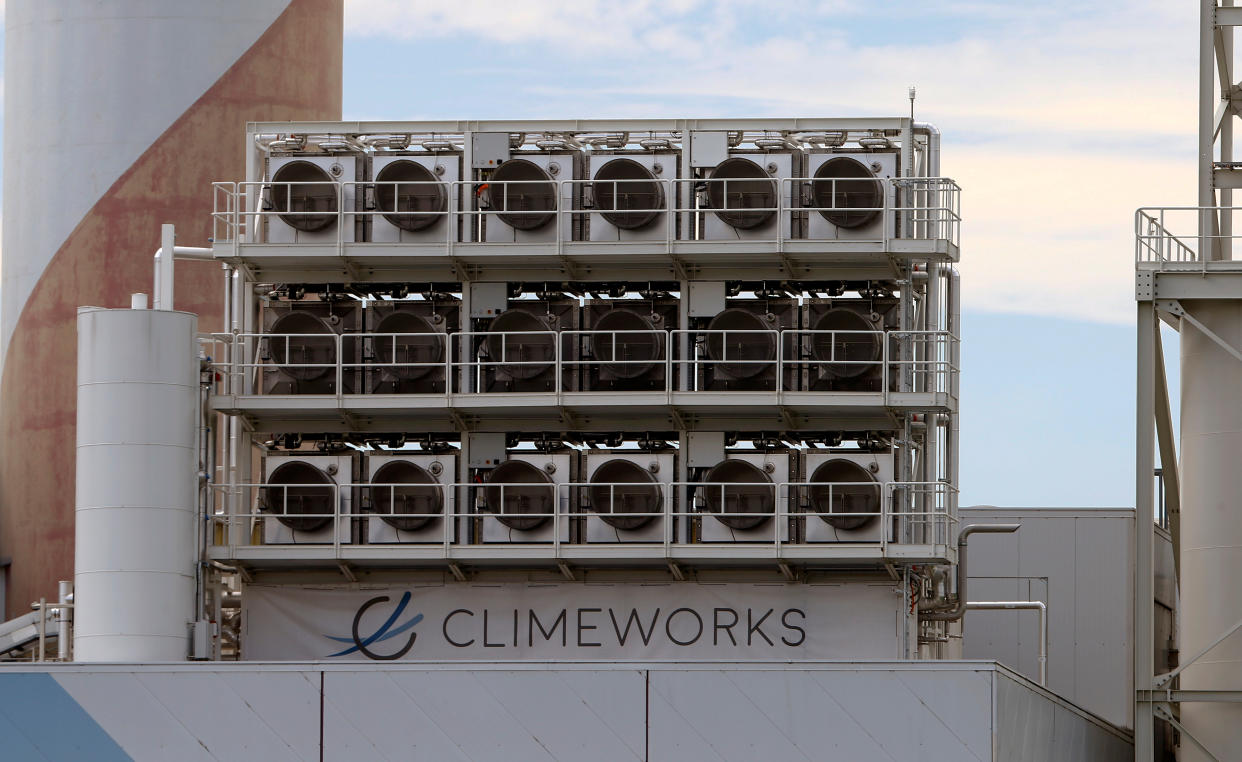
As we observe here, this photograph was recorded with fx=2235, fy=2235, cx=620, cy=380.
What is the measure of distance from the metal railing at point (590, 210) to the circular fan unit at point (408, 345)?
140cm

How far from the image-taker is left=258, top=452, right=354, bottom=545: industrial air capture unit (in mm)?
37906

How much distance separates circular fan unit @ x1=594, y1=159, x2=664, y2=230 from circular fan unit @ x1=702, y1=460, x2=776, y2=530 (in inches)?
173

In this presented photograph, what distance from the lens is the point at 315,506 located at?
38125mm

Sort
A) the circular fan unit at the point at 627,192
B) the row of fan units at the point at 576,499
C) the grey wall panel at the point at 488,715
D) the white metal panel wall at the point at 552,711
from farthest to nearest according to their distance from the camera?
the circular fan unit at the point at 627,192 < the row of fan units at the point at 576,499 < the grey wall panel at the point at 488,715 < the white metal panel wall at the point at 552,711

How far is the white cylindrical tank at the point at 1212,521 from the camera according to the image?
35.6m

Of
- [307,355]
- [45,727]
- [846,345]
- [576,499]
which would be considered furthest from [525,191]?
[45,727]

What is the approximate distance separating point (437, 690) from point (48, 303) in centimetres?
1954

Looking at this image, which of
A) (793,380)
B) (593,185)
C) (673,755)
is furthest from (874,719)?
(593,185)

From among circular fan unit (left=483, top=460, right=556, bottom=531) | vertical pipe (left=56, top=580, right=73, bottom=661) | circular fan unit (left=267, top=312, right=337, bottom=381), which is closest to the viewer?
circular fan unit (left=483, top=460, right=556, bottom=531)

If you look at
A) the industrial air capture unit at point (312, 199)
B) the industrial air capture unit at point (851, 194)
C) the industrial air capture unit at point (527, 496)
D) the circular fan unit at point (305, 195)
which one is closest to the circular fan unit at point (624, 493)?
the industrial air capture unit at point (527, 496)

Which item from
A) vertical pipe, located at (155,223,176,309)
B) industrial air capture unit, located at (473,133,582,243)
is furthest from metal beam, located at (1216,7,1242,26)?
vertical pipe, located at (155,223,176,309)

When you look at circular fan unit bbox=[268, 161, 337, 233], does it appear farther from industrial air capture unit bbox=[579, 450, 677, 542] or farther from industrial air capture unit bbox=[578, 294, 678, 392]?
industrial air capture unit bbox=[579, 450, 677, 542]

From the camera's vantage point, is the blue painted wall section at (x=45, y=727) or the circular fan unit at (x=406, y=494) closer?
the blue painted wall section at (x=45, y=727)

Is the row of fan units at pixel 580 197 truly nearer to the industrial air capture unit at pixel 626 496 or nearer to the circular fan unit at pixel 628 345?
the circular fan unit at pixel 628 345
